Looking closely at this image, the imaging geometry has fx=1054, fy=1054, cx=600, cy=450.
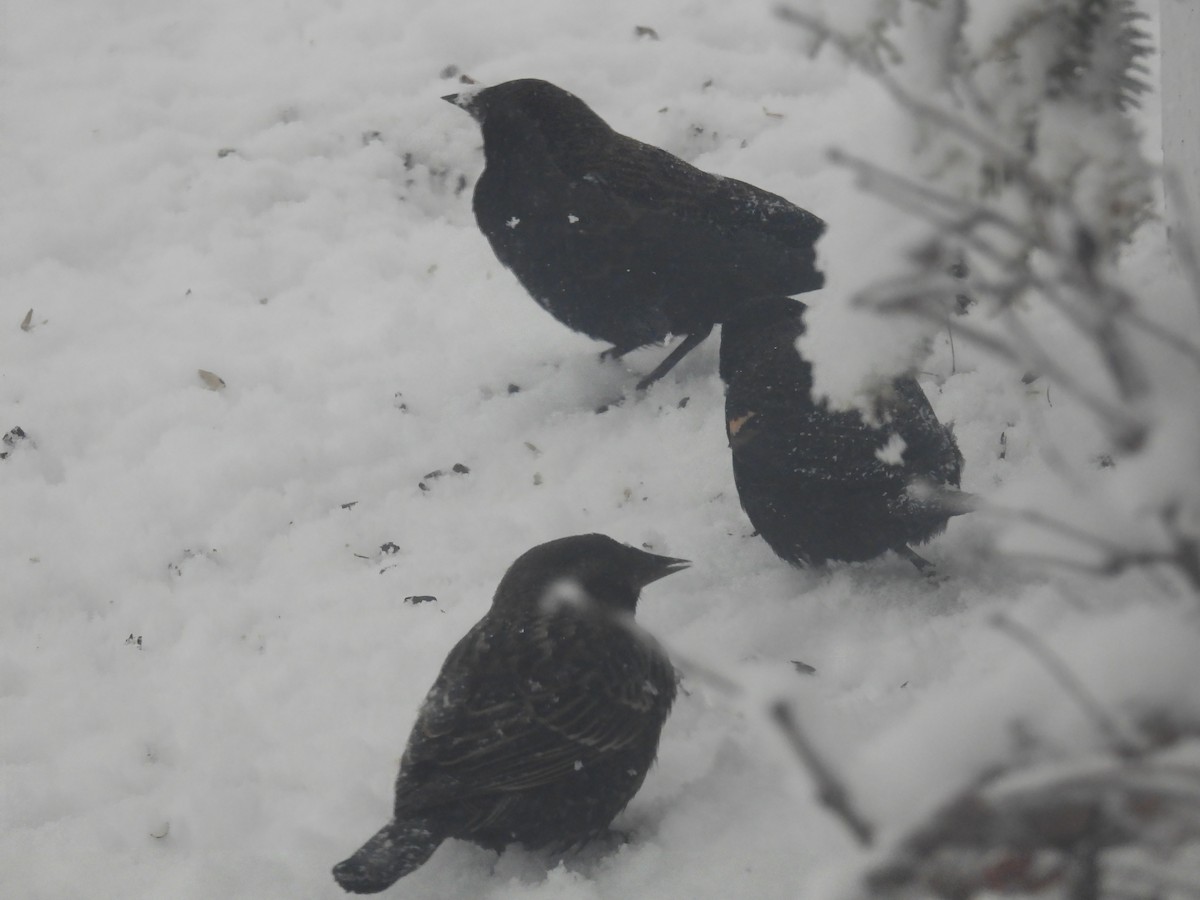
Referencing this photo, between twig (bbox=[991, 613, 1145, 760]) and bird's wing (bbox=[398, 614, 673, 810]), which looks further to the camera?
bird's wing (bbox=[398, 614, 673, 810])

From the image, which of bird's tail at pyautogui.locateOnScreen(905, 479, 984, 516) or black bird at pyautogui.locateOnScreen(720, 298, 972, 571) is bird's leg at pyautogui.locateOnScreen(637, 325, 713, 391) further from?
bird's tail at pyautogui.locateOnScreen(905, 479, 984, 516)

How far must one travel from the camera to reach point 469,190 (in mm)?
4773

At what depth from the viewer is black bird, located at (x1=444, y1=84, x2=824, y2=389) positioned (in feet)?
11.8

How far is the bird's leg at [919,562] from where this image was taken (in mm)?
2781

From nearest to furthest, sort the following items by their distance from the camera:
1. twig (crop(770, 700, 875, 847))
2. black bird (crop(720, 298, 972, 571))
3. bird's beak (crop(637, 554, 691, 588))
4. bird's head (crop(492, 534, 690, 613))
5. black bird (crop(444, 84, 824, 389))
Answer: twig (crop(770, 700, 875, 847))
bird's head (crop(492, 534, 690, 613))
bird's beak (crop(637, 554, 691, 588))
black bird (crop(720, 298, 972, 571))
black bird (crop(444, 84, 824, 389))

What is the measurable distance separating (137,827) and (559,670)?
114 centimetres

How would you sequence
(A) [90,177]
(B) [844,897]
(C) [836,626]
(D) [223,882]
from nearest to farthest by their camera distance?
(B) [844,897] < (D) [223,882] < (C) [836,626] < (A) [90,177]

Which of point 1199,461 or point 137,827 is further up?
point 1199,461

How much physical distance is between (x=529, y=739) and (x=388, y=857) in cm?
35

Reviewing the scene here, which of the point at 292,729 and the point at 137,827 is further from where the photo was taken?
the point at 292,729

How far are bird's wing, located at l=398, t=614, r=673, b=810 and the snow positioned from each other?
214 mm

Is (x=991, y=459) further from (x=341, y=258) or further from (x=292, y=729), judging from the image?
(x=341, y=258)

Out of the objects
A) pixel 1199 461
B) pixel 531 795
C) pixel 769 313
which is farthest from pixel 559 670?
pixel 1199 461

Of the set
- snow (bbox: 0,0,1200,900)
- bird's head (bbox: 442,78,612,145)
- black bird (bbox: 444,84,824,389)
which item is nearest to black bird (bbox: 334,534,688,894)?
snow (bbox: 0,0,1200,900)
